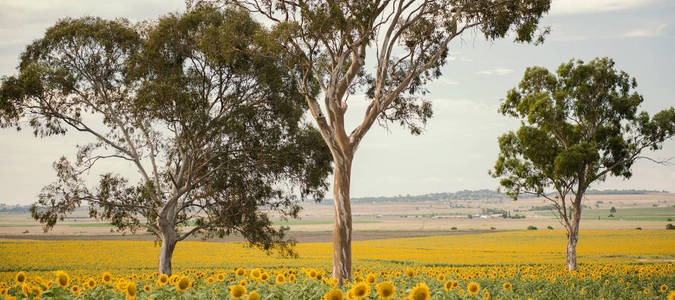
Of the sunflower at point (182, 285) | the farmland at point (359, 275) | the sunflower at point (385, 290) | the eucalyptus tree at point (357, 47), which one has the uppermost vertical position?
the eucalyptus tree at point (357, 47)

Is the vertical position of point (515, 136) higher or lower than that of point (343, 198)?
higher

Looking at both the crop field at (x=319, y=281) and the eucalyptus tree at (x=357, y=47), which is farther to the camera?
the eucalyptus tree at (x=357, y=47)

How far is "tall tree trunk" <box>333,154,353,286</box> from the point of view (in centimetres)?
1549

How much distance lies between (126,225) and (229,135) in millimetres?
6106

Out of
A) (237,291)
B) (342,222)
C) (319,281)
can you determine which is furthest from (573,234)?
(237,291)

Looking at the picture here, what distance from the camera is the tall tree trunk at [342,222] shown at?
50.8 ft

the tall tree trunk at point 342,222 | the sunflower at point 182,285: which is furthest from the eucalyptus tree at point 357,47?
the sunflower at point 182,285

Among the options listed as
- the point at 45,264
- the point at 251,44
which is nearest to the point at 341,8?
the point at 251,44

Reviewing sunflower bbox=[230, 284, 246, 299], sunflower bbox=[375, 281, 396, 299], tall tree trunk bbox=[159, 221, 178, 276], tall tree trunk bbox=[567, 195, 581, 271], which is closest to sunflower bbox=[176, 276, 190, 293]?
sunflower bbox=[230, 284, 246, 299]

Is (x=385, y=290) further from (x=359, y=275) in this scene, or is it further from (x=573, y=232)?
(x=573, y=232)

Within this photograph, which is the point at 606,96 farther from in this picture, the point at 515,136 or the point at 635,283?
the point at 635,283

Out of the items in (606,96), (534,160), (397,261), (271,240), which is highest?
(606,96)

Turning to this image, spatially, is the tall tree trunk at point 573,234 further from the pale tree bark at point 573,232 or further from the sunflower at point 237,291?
the sunflower at point 237,291

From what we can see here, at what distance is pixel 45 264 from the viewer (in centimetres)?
3581
